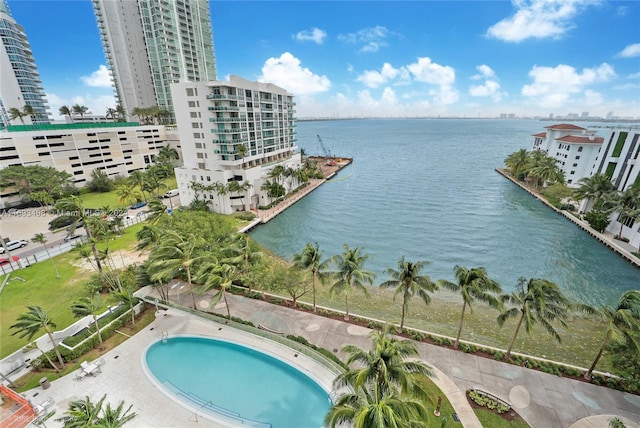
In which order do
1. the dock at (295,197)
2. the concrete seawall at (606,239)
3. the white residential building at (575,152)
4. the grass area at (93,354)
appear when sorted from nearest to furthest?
the grass area at (93,354)
the concrete seawall at (606,239)
the dock at (295,197)
the white residential building at (575,152)

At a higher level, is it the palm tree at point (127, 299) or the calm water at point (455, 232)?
the palm tree at point (127, 299)

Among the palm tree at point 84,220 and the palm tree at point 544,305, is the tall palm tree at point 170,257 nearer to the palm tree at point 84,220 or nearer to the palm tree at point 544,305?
the palm tree at point 84,220

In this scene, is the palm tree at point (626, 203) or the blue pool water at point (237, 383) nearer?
the blue pool water at point (237, 383)

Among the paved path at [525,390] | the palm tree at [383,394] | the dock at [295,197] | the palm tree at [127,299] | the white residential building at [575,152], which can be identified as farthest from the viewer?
the white residential building at [575,152]

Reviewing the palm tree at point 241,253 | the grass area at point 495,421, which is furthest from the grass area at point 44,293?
the grass area at point 495,421

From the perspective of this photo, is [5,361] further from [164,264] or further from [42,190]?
[42,190]

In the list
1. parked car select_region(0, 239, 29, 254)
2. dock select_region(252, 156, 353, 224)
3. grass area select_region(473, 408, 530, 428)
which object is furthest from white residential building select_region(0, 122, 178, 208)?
grass area select_region(473, 408, 530, 428)
